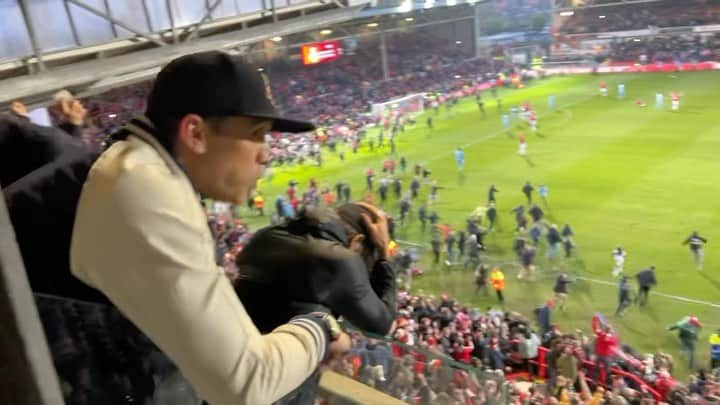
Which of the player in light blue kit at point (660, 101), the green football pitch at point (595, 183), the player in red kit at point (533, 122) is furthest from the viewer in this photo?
the player in light blue kit at point (660, 101)

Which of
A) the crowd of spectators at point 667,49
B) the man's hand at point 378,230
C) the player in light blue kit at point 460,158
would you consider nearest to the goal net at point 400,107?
the player in light blue kit at point 460,158

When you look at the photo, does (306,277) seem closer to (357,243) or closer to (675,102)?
(357,243)

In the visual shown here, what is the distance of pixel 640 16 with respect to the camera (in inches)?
1083

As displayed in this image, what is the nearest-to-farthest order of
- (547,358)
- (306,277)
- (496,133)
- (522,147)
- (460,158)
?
(306,277) < (547,358) < (460,158) < (522,147) < (496,133)

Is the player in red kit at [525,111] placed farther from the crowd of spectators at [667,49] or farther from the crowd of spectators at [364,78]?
the crowd of spectators at [667,49]

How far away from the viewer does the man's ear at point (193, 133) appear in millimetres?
889

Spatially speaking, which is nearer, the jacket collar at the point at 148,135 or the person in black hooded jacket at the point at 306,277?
the jacket collar at the point at 148,135

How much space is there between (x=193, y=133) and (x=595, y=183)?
55.0 ft

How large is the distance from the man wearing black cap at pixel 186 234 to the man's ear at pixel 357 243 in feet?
1.45

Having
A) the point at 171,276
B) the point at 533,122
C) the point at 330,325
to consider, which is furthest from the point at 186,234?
the point at 533,122

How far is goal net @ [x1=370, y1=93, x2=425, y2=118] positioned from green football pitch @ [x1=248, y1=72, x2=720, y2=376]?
69 centimetres

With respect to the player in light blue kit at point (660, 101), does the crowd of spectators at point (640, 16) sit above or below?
above

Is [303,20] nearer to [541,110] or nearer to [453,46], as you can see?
[541,110]

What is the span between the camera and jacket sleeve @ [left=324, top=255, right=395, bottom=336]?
3.88 feet
